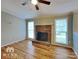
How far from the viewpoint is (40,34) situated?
7.55 meters

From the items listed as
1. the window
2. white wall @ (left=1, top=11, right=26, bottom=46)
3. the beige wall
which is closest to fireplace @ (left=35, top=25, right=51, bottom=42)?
the beige wall

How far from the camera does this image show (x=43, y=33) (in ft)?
23.9

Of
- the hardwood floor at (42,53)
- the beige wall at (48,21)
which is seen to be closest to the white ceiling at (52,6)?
the beige wall at (48,21)

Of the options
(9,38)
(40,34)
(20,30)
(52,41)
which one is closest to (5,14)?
(9,38)

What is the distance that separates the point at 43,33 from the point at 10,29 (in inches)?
95.6

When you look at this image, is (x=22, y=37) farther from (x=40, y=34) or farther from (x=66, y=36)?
(x=66, y=36)

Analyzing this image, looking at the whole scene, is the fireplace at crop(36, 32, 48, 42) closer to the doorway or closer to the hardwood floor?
the doorway

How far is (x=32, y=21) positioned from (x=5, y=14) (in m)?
2.84

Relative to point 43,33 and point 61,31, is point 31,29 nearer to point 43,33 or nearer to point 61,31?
point 43,33

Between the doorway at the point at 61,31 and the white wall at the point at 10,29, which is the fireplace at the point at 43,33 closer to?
the doorway at the point at 61,31

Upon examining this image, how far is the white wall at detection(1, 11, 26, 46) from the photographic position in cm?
586

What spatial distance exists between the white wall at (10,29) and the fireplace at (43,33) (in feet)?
4.93

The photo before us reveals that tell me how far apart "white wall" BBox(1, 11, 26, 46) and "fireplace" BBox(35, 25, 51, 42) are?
1503 mm

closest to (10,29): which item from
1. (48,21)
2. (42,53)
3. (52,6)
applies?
(48,21)
